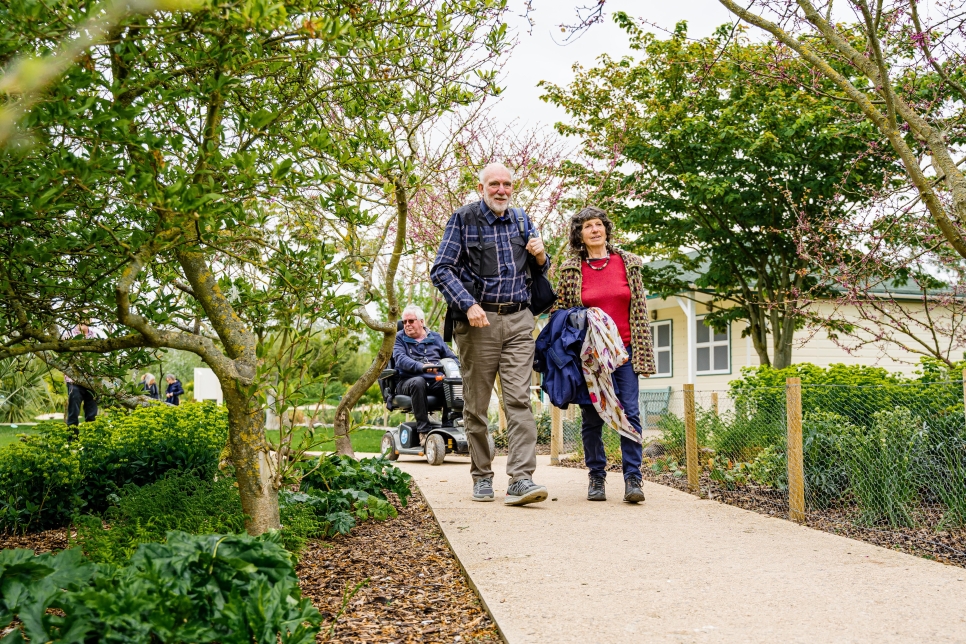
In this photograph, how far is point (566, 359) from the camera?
5.44 metres

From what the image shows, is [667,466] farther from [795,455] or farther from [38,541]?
[38,541]

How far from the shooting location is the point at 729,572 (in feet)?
11.1

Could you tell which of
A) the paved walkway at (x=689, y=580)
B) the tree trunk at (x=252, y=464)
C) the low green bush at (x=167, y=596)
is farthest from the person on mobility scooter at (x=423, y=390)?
the low green bush at (x=167, y=596)

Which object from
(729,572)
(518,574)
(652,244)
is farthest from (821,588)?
(652,244)

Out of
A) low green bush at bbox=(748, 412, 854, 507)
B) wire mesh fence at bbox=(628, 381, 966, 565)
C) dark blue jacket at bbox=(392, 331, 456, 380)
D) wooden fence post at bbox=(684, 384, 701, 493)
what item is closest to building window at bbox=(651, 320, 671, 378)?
dark blue jacket at bbox=(392, 331, 456, 380)

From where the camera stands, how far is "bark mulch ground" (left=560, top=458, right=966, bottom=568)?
4.04 meters

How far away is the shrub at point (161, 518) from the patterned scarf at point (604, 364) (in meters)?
2.35

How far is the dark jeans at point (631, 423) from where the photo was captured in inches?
211

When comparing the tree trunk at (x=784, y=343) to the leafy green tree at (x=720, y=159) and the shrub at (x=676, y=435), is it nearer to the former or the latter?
the leafy green tree at (x=720, y=159)

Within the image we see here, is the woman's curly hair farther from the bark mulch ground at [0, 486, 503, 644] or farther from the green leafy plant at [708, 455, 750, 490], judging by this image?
the bark mulch ground at [0, 486, 503, 644]

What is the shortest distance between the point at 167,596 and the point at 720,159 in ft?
40.5

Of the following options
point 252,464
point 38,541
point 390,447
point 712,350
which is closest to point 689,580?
point 252,464

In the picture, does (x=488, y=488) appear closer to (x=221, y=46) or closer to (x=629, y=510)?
(x=629, y=510)

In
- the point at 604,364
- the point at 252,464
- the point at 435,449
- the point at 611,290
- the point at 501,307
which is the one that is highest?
the point at 611,290
